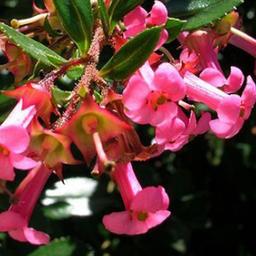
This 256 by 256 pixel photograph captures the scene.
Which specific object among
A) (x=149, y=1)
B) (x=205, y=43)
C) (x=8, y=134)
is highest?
(x=8, y=134)

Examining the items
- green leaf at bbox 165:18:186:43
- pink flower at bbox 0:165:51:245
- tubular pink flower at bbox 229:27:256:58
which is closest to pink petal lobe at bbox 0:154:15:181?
pink flower at bbox 0:165:51:245

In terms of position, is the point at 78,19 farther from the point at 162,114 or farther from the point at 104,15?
the point at 162,114

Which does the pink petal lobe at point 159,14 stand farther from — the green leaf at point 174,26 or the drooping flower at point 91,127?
the drooping flower at point 91,127

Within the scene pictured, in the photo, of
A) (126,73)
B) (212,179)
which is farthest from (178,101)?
(212,179)

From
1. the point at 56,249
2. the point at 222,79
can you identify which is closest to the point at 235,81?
the point at 222,79

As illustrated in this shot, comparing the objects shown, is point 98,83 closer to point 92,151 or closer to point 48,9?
point 92,151

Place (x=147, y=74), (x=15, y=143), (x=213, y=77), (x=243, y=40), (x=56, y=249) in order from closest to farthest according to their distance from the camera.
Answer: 1. (x=15, y=143)
2. (x=147, y=74)
3. (x=213, y=77)
4. (x=243, y=40)
5. (x=56, y=249)
